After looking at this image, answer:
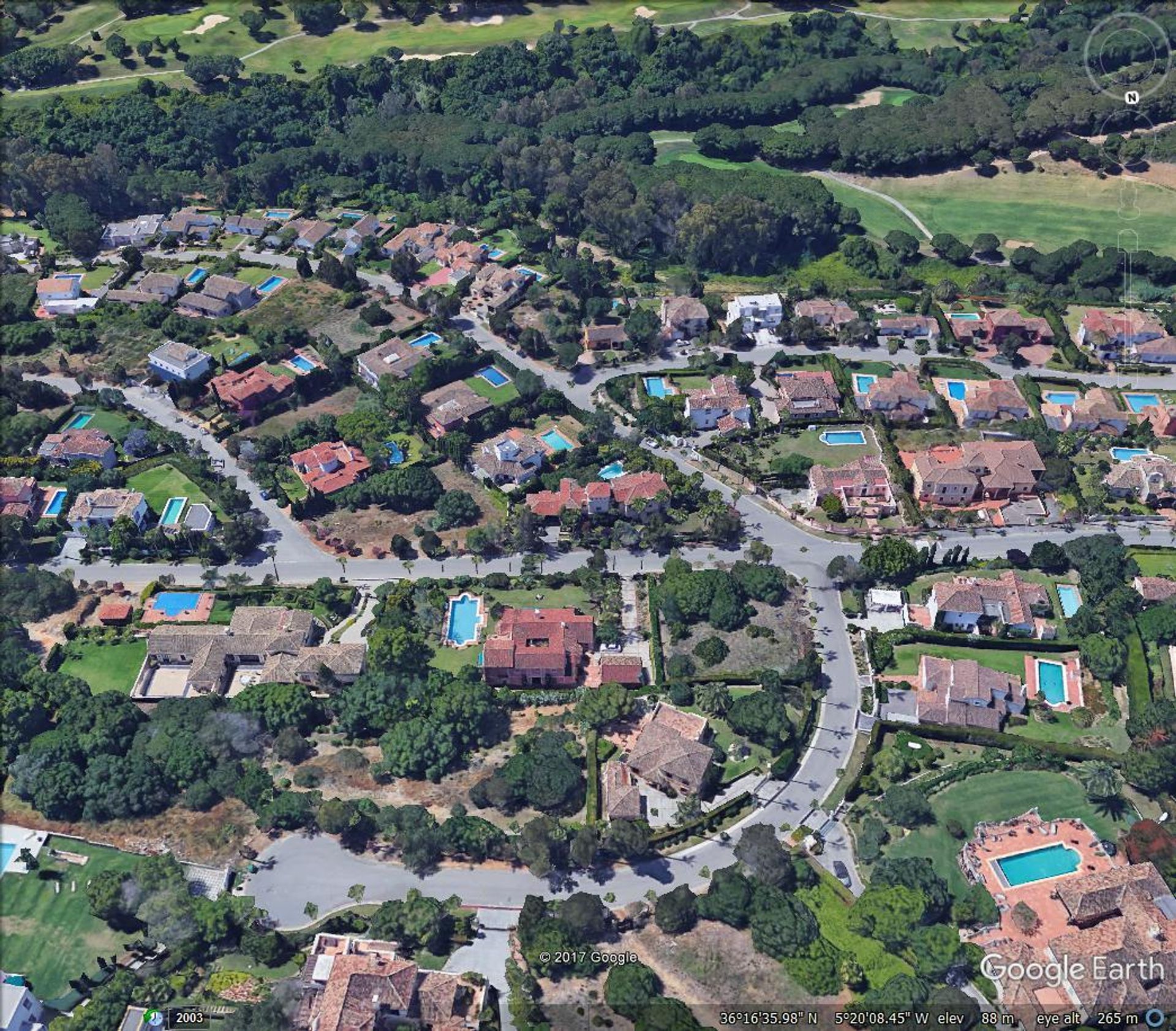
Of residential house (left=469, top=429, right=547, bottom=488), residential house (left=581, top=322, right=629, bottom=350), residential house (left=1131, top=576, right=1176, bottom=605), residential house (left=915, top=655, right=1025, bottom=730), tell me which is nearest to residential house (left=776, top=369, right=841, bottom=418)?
residential house (left=581, top=322, right=629, bottom=350)

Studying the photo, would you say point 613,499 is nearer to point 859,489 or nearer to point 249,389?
point 859,489

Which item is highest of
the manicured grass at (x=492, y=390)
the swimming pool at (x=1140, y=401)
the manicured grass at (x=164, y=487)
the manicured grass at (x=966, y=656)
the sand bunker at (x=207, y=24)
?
the sand bunker at (x=207, y=24)

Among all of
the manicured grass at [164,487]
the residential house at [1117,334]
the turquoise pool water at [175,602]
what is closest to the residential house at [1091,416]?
the residential house at [1117,334]

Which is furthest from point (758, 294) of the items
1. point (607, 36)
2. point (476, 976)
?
point (476, 976)

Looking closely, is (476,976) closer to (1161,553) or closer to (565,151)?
(1161,553)

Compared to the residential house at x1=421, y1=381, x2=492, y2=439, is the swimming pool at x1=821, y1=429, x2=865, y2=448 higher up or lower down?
lower down

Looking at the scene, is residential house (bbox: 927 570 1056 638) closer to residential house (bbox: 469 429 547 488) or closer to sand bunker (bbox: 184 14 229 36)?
residential house (bbox: 469 429 547 488)

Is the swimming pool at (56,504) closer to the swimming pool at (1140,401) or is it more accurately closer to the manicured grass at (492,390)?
the manicured grass at (492,390)
